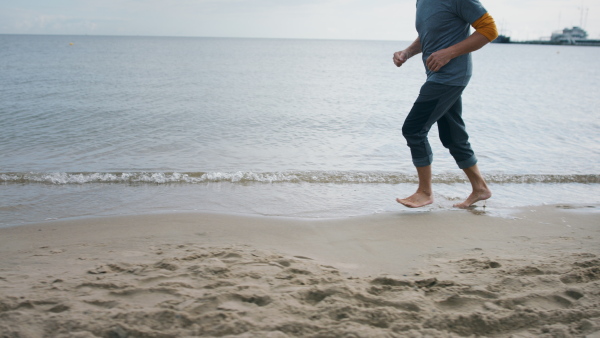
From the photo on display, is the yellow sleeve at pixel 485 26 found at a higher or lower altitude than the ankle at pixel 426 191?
higher

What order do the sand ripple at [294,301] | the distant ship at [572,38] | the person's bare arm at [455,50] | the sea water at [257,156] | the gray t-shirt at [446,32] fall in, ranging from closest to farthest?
the sand ripple at [294,301] → the person's bare arm at [455,50] → the gray t-shirt at [446,32] → the sea water at [257,156] → the distant ship at [572,38]

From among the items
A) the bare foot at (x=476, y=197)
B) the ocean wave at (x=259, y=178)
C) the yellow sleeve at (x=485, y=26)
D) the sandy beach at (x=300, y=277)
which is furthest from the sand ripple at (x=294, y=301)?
the ocean wave at (x=259, y=178)

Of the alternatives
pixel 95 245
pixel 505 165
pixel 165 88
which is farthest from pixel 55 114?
pixel 505 165

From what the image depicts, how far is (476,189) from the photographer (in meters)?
4.59

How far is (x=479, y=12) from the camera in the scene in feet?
12.5

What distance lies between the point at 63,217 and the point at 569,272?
13.1 feet

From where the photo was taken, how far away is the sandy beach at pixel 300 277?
6.74 ft

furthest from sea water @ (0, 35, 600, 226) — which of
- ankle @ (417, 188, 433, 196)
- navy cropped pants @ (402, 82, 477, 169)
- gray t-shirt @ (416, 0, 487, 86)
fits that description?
gray t-shirt @ (416, 0, 487, 86)

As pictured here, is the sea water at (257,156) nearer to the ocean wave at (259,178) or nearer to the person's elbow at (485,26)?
the ocean wave at (259,178)

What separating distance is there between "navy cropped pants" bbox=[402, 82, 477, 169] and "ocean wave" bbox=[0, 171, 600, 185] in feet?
5.00

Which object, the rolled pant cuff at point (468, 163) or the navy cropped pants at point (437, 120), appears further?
the rolled pant cuff at point (468, 163)

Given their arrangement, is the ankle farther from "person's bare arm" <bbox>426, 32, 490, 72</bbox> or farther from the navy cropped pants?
"person's bare arm" <bbox>426, 32, 490, 72</bbox>

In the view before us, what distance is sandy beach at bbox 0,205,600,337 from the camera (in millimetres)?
2055

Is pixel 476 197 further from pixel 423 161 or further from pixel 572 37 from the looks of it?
pixel 572 37
